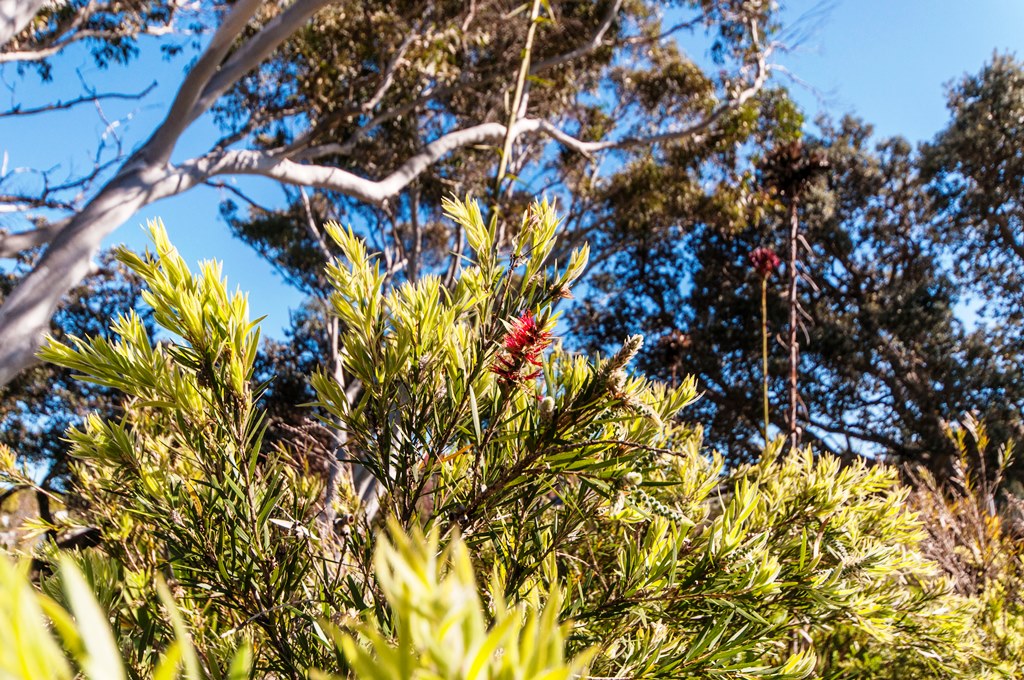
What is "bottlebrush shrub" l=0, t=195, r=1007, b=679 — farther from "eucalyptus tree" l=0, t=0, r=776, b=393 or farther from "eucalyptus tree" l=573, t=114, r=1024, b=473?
"eucalyptus tree" l=573, t=114, r=1024, b=473

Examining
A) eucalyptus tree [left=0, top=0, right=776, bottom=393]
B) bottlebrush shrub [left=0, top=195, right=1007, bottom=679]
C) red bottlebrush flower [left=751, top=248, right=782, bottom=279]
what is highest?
eucalyptus tree [left=0, top=0, right=776, bottom=393]

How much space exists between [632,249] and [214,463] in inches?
435

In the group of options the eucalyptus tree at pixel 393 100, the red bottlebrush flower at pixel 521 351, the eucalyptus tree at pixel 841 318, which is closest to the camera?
the red bottlebrush flower at pixel 521 351

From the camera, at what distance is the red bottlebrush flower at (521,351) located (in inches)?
22.7

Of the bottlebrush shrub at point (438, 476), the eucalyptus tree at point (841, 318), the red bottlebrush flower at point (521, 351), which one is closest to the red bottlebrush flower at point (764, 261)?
the bottlebrush shrub at point (438, 476)

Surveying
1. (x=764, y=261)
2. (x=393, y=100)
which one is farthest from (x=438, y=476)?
(x=393, y=100)

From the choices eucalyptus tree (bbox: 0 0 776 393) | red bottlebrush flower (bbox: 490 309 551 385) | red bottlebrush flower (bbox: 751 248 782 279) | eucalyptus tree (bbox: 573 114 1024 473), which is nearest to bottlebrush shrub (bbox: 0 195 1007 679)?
red bottlebrush flower (bbox: 490 309 551 385)

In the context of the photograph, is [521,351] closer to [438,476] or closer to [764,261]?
[438,476]

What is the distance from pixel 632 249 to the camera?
11.2m

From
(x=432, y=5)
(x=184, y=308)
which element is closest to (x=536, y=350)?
(x=184, y=308)

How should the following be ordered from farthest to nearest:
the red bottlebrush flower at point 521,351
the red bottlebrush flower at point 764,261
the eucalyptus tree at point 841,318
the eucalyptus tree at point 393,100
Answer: the eucalyptus tree at point 841,318 → the eucalyptus tree at point 393,100 → the red bottlebrush flower at point 764,261 → the red bottlebrush flower at point 521,351

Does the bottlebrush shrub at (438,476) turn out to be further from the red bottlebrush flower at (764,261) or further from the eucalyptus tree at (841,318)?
the eucalyptus tree at (841,318)

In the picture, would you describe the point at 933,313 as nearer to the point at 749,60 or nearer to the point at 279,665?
the point at 749,60

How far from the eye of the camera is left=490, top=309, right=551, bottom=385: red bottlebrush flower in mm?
576
